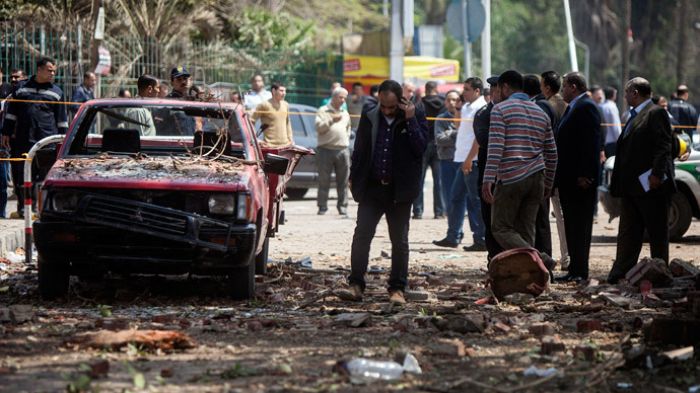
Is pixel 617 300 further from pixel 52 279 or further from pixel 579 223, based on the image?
pixel 52 279

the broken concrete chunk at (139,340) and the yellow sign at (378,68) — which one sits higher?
the yellow sign at (378,68)

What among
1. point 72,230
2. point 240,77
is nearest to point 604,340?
point 72,230

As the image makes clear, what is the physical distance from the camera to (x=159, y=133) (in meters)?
11.9

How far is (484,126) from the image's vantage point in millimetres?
11812

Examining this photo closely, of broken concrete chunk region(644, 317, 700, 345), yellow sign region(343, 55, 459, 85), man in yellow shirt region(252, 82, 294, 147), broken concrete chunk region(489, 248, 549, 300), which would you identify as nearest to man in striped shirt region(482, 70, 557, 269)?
broken concrete chunk region(489, 248, 549, 300)

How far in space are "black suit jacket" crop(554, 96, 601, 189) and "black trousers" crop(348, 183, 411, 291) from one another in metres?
2.14

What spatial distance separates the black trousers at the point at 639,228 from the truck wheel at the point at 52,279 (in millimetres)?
4836

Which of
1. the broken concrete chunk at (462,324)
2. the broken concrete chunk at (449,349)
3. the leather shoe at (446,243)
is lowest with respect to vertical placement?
the leather shoe at (446,243)

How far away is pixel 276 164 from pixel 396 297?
1464 mm

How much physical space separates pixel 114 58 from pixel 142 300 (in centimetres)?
1619

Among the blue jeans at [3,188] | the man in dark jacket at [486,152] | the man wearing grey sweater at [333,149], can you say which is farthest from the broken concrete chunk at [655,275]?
the man wearing grey sweater at [333,149]

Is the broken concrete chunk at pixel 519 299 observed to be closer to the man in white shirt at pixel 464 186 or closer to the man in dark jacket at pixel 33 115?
the man in white shirt at pixel 464 186

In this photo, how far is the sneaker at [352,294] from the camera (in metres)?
10.3

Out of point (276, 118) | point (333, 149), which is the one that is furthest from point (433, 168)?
point (276, 118)
